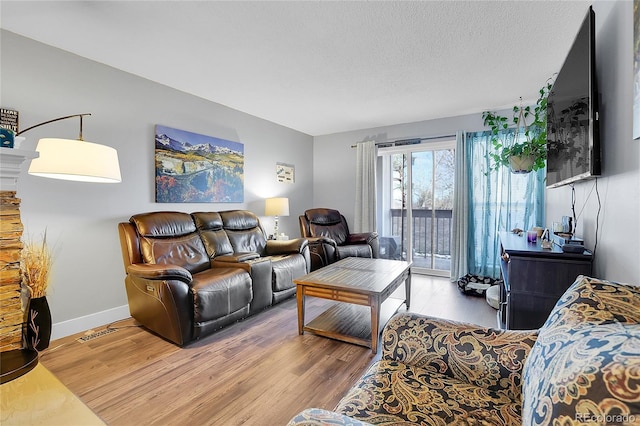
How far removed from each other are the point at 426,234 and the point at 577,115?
10.9 ft

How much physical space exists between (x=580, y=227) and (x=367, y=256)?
2.51 metres

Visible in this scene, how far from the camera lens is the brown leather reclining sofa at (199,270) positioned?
88.9 inches

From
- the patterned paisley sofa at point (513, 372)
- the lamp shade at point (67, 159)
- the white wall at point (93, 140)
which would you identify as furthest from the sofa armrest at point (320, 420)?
the white wall at point (93, 140)

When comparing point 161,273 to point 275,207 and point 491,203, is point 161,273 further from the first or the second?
point 491,203

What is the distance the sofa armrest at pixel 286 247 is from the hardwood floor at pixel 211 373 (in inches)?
39.0

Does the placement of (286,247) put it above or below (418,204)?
below

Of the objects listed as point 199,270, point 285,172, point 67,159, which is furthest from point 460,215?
point 67,159

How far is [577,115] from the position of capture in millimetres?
1604

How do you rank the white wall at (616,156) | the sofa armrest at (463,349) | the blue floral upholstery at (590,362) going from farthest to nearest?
the white wall at (616,156)
the sofa armrest at (463,349)
the blue floral upholstery at (590,362)

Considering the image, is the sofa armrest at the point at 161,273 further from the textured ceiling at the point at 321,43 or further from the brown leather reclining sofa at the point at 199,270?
the textured ceiling at the point at 321,43

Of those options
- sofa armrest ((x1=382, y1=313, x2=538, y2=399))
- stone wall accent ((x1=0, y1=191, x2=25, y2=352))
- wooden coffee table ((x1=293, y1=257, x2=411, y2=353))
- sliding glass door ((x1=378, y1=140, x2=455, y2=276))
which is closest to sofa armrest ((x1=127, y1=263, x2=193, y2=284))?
stone wall accent ((x1=0, y1=191, x2=25, y2=352))

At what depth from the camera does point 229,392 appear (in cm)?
173

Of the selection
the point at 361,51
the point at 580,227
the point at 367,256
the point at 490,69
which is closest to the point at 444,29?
the point at 361,51

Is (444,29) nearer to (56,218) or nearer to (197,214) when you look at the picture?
(197,214)
